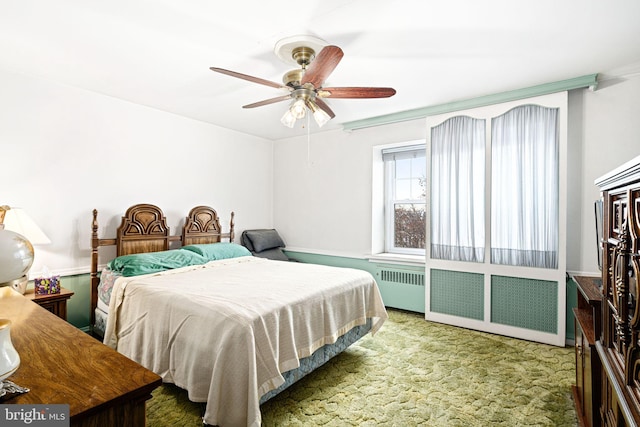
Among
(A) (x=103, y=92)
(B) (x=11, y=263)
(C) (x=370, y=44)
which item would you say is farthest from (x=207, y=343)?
(A) (x=103, y=92)

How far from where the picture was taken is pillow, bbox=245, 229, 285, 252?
4.77m

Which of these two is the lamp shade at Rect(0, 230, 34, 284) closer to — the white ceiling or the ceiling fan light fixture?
the white ceiling

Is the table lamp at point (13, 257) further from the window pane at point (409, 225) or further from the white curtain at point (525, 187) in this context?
the window pane at point (409, 225)

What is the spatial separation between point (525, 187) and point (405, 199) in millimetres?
1520

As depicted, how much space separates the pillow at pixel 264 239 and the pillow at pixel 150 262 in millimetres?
1302

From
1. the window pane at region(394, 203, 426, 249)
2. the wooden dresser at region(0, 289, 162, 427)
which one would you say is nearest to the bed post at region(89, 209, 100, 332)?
the wooden dresser at region(0, 289, 162, 427)

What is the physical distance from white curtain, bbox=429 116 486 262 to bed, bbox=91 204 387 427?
1.26 m

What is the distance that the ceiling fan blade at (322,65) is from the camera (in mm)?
1841

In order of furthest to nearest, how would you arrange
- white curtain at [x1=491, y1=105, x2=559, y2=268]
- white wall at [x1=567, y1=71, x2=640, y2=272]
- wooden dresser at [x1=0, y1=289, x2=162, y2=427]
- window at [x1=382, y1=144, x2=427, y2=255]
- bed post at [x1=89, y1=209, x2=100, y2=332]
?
window at [x1=382, y1=144, x2=427, y2=255], bed post at [x1=89, y1=209, x2=100, y2=332], white curtain at [x1=491, y1=105, x2=559, y2=268], white wall at [x1=567, y1=71, x2=640, y2=272], wooden dresser at [x1=0, y1=289, x2=162, y2=427]

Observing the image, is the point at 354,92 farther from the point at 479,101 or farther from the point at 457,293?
the point at 457,293

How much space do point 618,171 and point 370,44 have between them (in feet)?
5.79

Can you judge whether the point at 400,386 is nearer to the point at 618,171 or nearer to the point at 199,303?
the point at 199,303

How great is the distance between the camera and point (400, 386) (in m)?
2.38

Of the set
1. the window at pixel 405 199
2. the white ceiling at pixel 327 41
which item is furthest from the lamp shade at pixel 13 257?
the window at pixel 405 199
